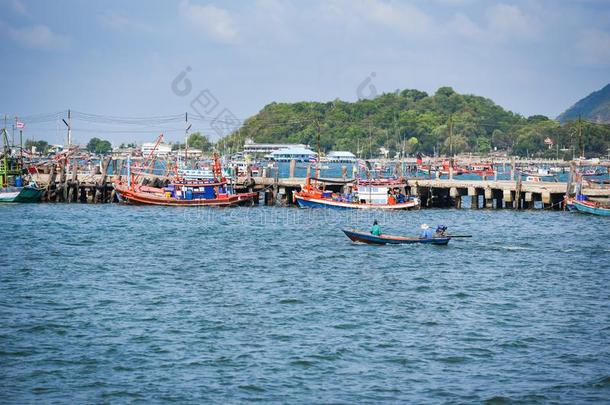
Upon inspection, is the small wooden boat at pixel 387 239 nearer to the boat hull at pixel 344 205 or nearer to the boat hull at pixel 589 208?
the boat hull at pixel 344 205

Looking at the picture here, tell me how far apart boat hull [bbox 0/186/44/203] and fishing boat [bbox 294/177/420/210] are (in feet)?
85.7

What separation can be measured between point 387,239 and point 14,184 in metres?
52.1

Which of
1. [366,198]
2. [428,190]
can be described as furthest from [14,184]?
[428,190]

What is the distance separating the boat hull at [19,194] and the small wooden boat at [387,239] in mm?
42595

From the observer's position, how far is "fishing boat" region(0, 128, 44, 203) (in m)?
82.2

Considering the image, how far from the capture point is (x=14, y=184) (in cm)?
8856

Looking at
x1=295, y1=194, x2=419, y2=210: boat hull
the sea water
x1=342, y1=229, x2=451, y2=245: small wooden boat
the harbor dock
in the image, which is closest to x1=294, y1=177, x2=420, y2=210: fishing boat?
x1=295, y1=194, x2=419, y2=210: boat hull

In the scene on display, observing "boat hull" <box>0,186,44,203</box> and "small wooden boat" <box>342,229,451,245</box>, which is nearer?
"small wooden boat" <box>342,229,451,245</box>

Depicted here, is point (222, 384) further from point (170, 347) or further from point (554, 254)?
point (554, 254)

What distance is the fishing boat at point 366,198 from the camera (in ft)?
246

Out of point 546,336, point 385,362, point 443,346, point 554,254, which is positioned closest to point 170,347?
point 385,362

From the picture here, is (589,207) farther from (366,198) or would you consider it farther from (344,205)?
(344,205)

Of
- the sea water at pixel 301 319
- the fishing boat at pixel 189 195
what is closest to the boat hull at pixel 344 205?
the fishing boat at pixel 189 195

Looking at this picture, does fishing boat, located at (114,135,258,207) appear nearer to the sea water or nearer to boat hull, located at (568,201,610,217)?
the sea water
